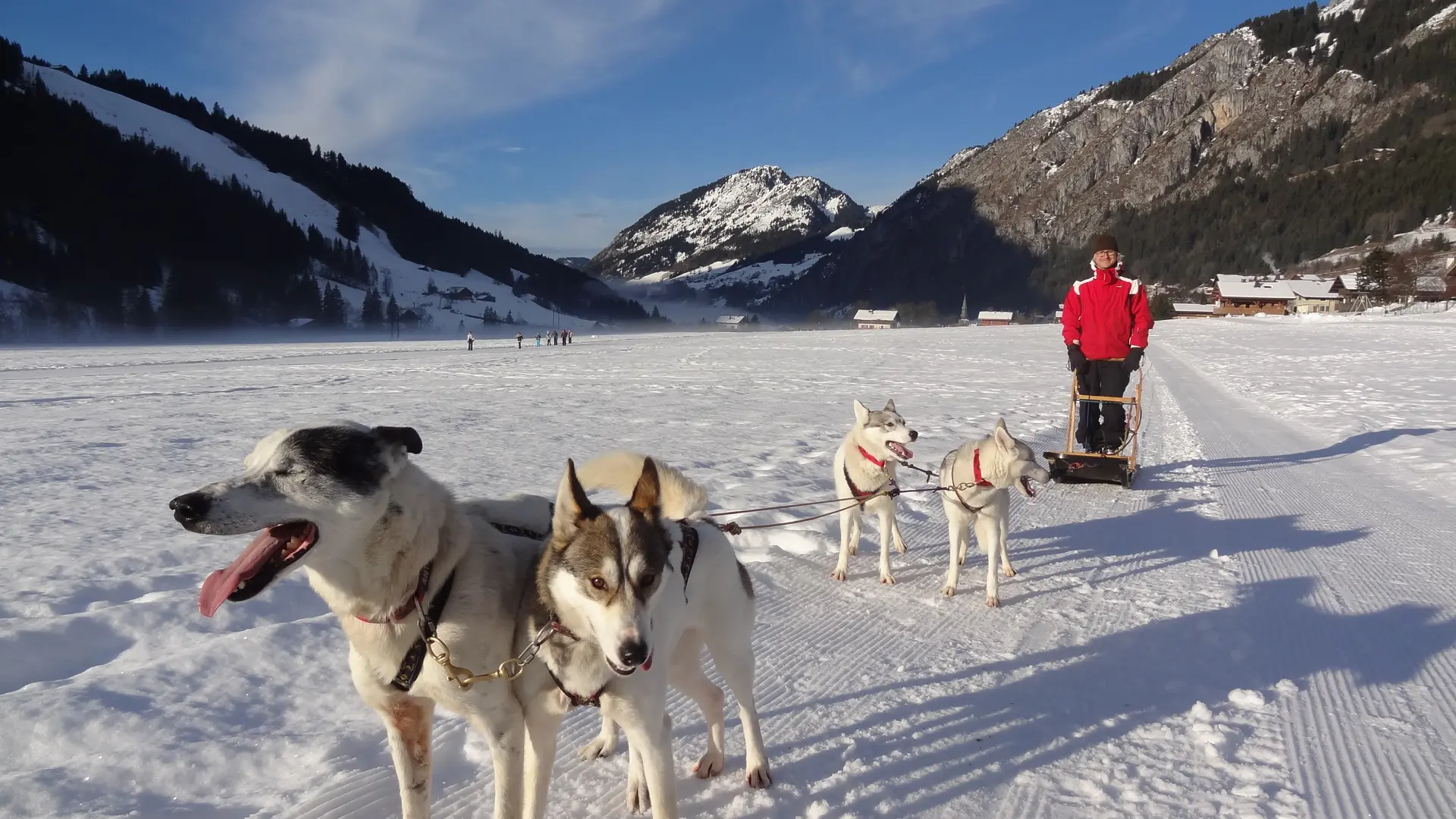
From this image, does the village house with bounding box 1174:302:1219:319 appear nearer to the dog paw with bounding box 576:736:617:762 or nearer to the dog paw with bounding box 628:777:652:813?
the dog paw with bounding box 576:736:617:762

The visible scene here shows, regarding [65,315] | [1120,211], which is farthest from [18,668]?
[1120,211]

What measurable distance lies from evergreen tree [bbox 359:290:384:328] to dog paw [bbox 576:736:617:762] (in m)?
131

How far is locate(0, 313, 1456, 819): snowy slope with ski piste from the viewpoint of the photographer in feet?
9.71

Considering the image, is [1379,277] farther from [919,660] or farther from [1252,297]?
[919,660]

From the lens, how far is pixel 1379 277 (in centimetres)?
8025

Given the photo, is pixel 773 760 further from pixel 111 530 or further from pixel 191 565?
pixel 111 530

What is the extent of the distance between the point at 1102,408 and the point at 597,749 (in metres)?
7.59

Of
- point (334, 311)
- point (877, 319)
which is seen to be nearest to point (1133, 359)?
point (877, 319)

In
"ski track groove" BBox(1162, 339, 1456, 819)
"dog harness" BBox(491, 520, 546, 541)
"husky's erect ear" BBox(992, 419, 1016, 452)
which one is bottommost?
"ski track groove" BBox(1162, 339, 1456, 819)

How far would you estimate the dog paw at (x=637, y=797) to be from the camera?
9.77 ft

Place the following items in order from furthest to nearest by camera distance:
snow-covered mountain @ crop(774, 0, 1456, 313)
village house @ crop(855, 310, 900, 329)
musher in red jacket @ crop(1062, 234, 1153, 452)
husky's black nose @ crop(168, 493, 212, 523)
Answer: snow-covered mountain @ crop(774, 0, 1456, 313)
village house @ crop(855, 310, 900, 329)
musher in red jacket @ crop(1062, 234, 1153, 452)
husky's black nose @ crop(168, 493, 212, 523)

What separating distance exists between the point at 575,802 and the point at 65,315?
117757 mm

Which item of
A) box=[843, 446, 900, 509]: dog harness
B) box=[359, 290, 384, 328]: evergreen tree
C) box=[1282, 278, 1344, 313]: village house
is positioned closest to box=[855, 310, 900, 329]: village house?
box=[1282, 278, 1344, 313]: village house

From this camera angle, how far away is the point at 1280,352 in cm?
3030
